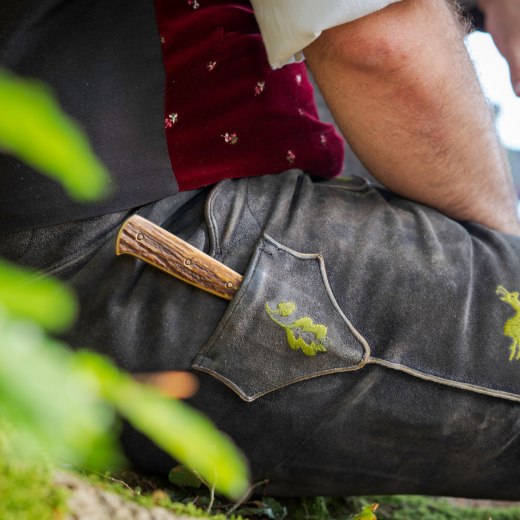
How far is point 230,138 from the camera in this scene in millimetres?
1039

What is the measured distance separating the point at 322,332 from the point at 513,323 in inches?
11.2

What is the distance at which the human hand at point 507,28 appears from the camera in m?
1.24

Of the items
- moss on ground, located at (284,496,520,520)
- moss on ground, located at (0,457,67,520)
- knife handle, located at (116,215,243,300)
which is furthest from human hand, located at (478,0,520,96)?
moss on ground, located at (0,457,67,520)

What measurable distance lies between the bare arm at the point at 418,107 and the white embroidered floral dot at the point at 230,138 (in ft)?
0.51

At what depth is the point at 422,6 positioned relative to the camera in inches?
38.9

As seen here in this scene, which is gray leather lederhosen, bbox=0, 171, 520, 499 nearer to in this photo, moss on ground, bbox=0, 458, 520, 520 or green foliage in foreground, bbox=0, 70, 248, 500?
moss on ground, bbox=0, 458, 520, 520

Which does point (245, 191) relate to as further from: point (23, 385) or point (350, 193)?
point (23, 385)

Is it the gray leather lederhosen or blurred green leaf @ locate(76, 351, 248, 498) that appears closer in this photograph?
blurred green leaf @ locate(76, 351, 248, 498)

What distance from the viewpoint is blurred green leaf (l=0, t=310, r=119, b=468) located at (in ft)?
0.69

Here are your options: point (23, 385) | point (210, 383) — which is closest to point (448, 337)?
point (210, 383)

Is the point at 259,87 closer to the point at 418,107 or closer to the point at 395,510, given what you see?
the point at 418,107

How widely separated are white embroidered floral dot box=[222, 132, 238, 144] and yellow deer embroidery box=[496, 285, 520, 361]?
0.45m

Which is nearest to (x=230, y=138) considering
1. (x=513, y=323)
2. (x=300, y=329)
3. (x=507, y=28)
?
(x=300, y=329)

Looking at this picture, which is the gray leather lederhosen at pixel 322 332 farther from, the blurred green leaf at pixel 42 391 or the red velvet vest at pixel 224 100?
the blurred green leaf at pixel 42 391
